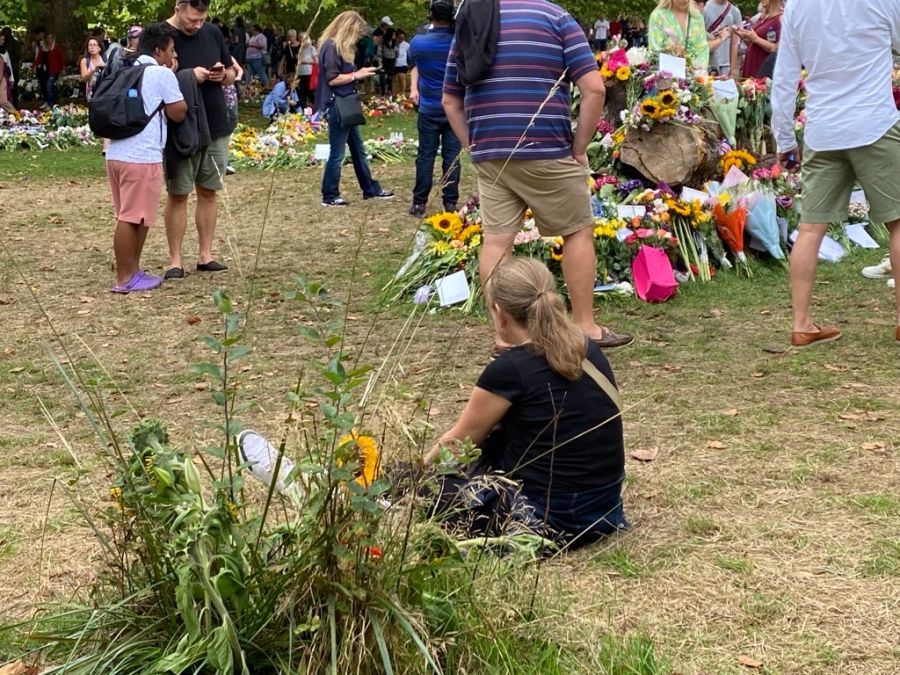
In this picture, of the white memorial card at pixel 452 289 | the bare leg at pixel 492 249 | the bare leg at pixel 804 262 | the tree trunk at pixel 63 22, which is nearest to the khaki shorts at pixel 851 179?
the bare leg at pixel 804 262

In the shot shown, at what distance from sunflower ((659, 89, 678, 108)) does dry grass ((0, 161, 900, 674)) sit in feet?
4.19

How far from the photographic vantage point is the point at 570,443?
3.54 meters

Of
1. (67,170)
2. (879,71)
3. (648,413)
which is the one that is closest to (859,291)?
(879,71)

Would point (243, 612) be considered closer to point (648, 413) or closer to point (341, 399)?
point (341, 399)

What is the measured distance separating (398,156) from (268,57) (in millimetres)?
16068

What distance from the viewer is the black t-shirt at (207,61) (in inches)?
294

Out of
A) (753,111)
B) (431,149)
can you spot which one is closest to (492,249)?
(753,111)

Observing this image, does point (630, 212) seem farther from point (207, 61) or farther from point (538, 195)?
point (207, 61)

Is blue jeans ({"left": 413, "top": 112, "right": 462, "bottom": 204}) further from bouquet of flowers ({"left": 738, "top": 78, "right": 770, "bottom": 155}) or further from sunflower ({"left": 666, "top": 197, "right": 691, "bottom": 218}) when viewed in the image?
sunflower ({"left": 666, "top": 197, "right": 691, "bottom": 218})

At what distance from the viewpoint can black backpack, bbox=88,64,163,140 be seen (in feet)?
22.4

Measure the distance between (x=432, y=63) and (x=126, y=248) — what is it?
132 inches

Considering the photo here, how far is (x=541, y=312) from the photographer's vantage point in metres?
3.49

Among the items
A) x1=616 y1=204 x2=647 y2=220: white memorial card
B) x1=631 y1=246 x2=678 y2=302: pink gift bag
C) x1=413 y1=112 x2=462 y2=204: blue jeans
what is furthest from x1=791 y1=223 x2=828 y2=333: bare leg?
x1=413 y1=112 x2=462 y2=204: blue jeans

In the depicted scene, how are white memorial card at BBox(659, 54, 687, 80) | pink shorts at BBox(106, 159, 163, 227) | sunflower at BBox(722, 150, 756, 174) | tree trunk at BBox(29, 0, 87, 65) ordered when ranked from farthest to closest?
tree trunk at BBox(29, 0, 87, 65) → sunflower at BBox(722, 150, 756, 174) → white memorial card at BBox(659, 54, 687, 80) → pink shorts at BBox(106, 159, 163, 227)
